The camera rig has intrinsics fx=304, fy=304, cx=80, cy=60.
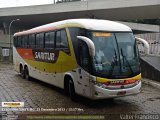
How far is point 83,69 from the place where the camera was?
34.6 ft

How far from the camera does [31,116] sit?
29.0 ft

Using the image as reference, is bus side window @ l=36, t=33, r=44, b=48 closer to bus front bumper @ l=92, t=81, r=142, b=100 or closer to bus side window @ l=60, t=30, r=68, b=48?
bus side window @ l=60, t=30, r=68, b=48

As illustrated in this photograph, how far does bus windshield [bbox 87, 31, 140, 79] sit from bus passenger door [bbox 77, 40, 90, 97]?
0.33 meters

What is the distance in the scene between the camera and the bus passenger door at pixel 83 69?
10.3 m

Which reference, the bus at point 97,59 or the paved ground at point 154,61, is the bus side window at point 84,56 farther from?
the paved ground at point 154,61

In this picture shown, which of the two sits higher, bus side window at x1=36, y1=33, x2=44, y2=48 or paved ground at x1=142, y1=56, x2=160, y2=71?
bus side window at x1=36, y1=33, x2=44, y2=48

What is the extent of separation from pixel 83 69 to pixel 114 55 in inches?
46.3

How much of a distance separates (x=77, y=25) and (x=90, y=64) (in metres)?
1.83

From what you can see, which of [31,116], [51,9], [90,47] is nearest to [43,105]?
[31,116]

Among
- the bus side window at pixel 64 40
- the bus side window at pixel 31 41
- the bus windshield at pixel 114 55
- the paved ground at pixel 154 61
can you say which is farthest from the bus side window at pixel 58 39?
the paved ground at pixel 154 61

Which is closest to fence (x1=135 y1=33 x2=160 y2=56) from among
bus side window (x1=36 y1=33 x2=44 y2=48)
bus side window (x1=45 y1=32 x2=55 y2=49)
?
bus side window (x1=36 y1=33 x2=44 y2=48)

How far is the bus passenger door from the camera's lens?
10336 millimetres

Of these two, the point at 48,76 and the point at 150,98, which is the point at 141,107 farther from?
the point at 48,76

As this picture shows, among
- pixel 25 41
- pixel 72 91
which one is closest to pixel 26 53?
pixel 25 41
